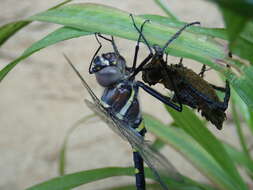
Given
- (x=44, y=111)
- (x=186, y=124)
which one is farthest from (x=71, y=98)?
(x=186, y=124)

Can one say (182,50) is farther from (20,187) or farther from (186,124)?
(20,187)

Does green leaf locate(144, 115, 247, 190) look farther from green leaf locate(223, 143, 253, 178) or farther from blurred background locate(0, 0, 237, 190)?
blurred background locate(0, 0, 237, 190)

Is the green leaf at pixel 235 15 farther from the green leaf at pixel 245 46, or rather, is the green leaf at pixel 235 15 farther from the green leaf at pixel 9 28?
the green leaf at pixel 9 28

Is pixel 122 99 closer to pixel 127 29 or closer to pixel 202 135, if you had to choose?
pixel 202 135

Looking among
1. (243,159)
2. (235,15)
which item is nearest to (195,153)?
(243,159)

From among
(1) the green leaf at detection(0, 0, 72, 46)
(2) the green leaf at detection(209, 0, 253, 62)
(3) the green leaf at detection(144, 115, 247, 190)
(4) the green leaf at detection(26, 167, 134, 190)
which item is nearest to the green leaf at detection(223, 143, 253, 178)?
(3) the green leaf at detection(144, 115, 247, 190)

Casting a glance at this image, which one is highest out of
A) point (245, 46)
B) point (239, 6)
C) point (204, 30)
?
point (204, 30)
